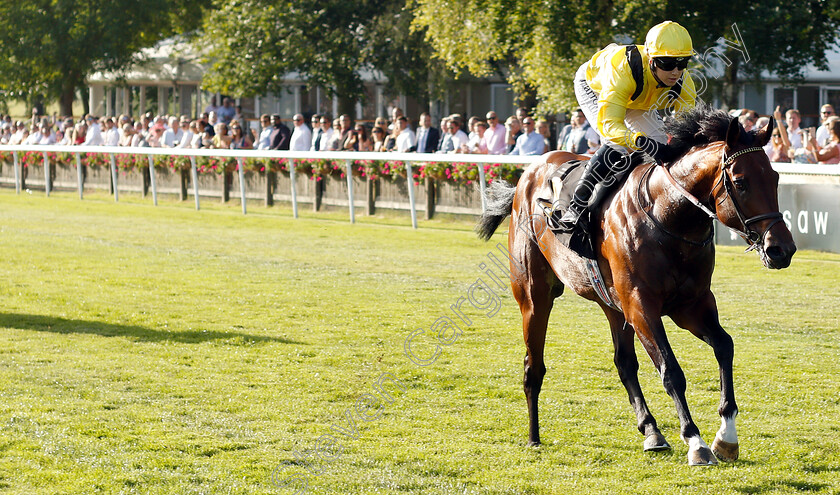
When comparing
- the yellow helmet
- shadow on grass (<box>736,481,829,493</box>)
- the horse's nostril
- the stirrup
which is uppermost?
the yellow helmet

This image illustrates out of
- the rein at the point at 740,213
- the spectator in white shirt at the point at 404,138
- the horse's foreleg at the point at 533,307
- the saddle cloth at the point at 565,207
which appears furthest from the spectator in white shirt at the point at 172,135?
the rein at the point at 740,213

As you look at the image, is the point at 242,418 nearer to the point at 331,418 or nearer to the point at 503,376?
the point at 331,418

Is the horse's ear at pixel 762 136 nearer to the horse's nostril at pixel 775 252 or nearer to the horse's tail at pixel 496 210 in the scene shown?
the horse's nostril at pixel 775 252

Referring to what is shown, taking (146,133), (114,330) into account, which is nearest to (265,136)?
(146,133)

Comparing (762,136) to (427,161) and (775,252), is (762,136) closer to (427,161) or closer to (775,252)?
(775,252)

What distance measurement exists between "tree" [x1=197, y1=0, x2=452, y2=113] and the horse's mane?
19.6 m

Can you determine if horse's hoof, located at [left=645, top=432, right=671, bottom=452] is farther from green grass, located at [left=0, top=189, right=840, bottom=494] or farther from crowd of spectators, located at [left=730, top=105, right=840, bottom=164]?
crowd of spectators, located at [left=730, top=105, right=840, bottom=164]

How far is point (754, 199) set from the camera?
397 cm

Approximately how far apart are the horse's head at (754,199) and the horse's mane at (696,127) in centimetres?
27

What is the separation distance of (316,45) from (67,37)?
10.4 metres

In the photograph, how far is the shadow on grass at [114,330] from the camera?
7.36 metres

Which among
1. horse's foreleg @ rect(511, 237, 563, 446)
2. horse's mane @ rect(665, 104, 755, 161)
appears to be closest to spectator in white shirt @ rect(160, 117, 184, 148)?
horse's foreleg @ rect(511, 237, 563, 446)

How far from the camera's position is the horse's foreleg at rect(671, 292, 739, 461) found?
4.07 meters

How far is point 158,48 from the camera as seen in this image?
34.0 metres
